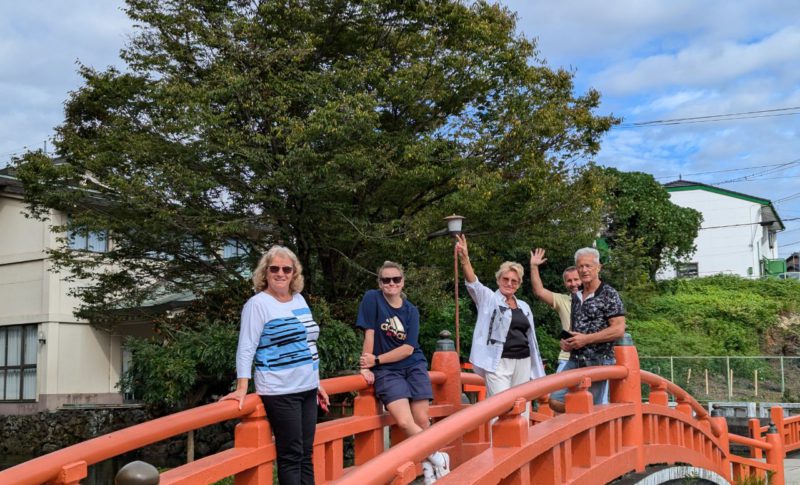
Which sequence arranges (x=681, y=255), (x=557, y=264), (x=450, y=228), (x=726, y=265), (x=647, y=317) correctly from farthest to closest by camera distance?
(x=726, y=265) → (x=681, y=255) → (x=647, y=317) → (x=557, y=264) → (x=450, y=228)

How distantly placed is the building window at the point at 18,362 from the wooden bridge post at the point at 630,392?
2027cm

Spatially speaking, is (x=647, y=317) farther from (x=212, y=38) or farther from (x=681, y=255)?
(x=212, y=38)

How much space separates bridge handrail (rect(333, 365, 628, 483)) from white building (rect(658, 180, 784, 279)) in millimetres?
38057

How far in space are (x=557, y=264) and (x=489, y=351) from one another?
54.2ft

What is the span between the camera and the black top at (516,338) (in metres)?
6.34

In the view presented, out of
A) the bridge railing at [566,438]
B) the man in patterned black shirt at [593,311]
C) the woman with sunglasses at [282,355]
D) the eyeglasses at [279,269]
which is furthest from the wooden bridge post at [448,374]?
the eyeglasses at [279,269]

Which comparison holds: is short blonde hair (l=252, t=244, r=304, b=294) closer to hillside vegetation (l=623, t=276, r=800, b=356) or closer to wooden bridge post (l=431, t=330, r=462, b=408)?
wooden bridge post (l=431, t=330, r=462, b=408)

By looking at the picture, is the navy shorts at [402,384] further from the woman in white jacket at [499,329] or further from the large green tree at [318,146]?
the large green tree at [318,146]

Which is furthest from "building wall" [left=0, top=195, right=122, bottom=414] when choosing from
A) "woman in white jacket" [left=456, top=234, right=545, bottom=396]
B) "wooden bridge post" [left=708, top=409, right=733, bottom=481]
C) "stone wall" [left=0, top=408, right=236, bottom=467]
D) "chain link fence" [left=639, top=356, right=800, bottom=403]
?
"woman in white jacket" [left=456, top=234, right=545, bottom=396]

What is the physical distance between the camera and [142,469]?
2.47m

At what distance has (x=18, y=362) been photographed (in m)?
23.3

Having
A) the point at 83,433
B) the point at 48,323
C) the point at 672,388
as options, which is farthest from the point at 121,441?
the point at 48,323

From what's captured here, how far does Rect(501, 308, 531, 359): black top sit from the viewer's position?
20.8 feet

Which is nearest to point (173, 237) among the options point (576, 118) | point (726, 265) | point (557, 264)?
point (576, 118)
